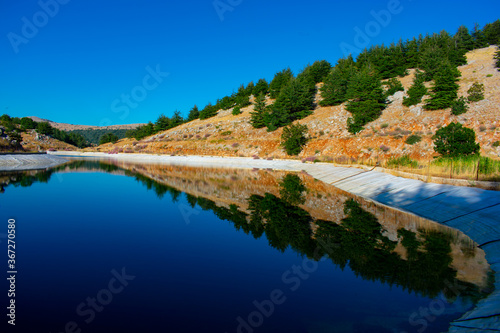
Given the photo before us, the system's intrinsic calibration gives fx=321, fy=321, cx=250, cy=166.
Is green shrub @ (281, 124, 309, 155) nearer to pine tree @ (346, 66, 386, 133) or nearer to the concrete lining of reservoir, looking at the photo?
pine tree @ (346, 66, 386, 133)

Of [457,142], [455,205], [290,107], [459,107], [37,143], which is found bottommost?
[455,205]

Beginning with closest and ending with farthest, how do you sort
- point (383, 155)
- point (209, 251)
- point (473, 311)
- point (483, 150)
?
point (473, 311) < point (209, 251) < point (483, 150) < point (383, 155)

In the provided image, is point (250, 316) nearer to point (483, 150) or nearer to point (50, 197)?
point (50, 197)

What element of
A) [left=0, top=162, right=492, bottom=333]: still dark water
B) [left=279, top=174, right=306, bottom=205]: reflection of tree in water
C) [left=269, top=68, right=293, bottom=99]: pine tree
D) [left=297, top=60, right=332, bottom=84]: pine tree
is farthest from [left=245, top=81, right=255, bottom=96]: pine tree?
[left=0, top=162, right=492, bottom=333]: still dark water

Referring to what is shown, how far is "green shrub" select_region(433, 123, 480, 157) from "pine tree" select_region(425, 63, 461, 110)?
2749cm

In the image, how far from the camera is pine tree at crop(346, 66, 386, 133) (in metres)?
58.2

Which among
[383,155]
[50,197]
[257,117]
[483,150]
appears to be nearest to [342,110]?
[257,117]

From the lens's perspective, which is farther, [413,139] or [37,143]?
[37,143]

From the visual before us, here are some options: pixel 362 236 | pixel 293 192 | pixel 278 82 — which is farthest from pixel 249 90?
pixel 362 236

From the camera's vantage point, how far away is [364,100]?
6316 centimetres

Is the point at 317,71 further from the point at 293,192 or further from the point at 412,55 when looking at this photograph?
the point at 293,192

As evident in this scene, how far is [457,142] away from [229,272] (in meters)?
26.0

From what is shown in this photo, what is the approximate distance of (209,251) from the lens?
1160 centimetres

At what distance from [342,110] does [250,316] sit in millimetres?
66926
